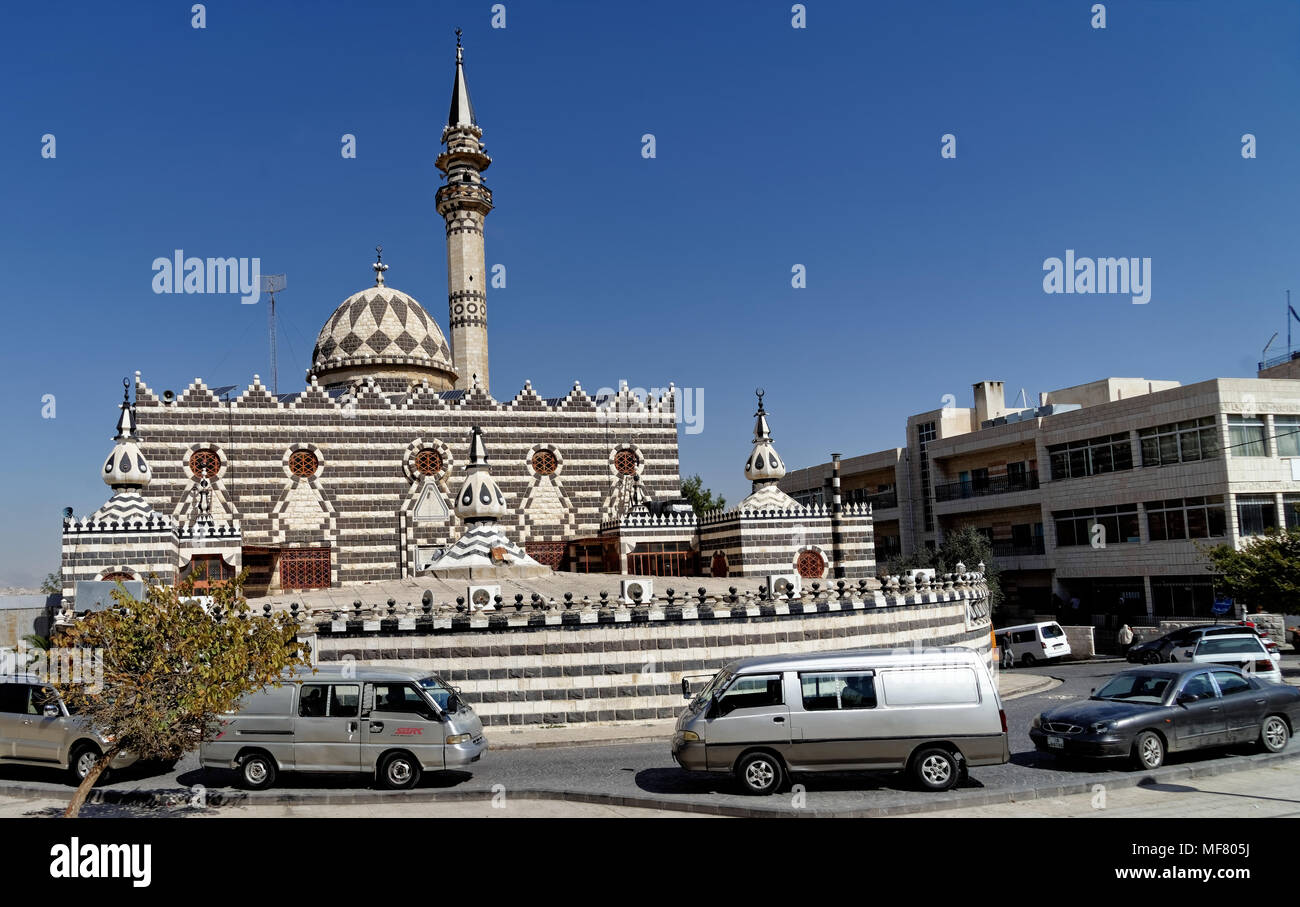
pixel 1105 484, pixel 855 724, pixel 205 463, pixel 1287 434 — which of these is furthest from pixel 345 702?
pixel 1287 434

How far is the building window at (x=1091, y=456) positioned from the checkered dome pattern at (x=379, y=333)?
98.6 ft

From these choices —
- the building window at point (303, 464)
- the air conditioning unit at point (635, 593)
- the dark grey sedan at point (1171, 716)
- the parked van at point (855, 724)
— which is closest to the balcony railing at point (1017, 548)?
the air conditioning unit at point (635, 593)

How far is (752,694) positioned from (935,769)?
2819 millimetres

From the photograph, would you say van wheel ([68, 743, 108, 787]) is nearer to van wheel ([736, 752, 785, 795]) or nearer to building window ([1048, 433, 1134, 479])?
van wheel ([736, 752, 785, 795])

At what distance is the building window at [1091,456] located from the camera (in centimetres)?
4381

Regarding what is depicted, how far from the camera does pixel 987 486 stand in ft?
172

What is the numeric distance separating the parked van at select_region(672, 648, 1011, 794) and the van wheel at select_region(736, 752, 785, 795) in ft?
0.05

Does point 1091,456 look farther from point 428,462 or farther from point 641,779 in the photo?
point 641,779

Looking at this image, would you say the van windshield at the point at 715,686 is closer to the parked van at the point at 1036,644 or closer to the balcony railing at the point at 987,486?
the parked van at the point at 1036,644

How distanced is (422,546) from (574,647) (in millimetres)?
17573

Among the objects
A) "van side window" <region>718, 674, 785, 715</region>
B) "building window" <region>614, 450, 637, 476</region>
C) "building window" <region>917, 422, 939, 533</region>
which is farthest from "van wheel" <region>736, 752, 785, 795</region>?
"building window" <region>917, 422, 939, 533</region>
